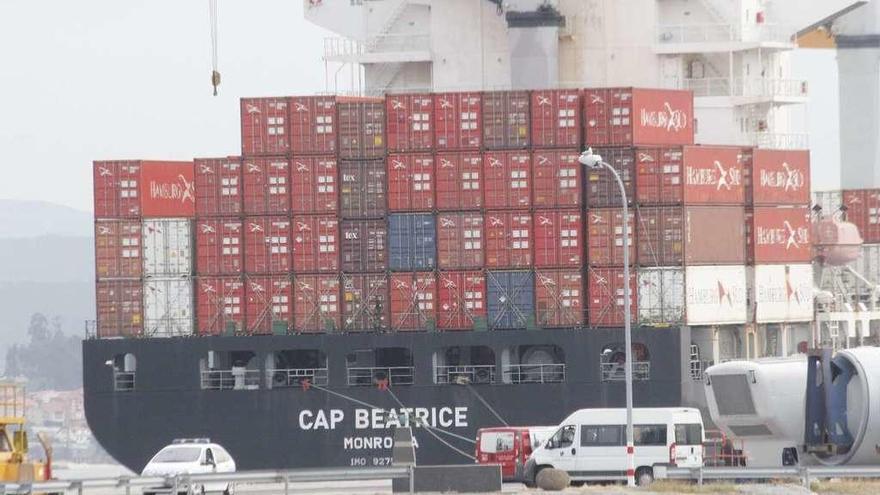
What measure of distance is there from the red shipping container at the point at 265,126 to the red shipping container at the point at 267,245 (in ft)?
6.73

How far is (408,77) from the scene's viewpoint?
250 feet

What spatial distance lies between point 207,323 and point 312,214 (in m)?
4.61

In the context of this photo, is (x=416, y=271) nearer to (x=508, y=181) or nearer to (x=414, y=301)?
(x=414, y=301)

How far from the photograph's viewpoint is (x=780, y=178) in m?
67.9

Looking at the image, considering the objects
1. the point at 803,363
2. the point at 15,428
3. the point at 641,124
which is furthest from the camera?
the point at 641,124

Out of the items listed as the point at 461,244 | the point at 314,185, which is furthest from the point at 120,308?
the point at 461,244

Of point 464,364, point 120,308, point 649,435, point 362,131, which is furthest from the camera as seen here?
point 120,308

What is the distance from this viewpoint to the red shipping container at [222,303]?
6519 centimetres

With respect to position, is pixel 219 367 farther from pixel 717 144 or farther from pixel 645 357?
pixel 717 144

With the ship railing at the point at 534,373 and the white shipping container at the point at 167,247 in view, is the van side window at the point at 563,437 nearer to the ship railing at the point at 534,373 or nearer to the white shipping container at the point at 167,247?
the ship railing at the point at 534,373

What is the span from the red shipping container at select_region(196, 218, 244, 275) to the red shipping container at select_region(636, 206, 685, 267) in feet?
37.9

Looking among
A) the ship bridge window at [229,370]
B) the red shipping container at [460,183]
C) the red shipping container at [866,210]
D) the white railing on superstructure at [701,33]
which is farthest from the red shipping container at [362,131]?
the red shipping container at [866,210]

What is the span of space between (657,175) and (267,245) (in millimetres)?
11342

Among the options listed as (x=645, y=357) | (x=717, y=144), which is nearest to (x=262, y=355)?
(x=645, y=357)
